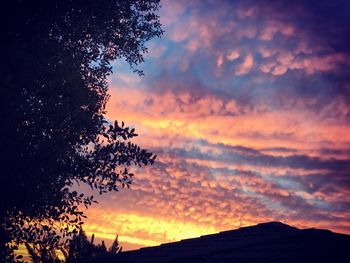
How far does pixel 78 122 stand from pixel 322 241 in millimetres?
6442

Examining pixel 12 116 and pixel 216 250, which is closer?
pixel 216 250

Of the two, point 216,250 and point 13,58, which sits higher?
point 13,58

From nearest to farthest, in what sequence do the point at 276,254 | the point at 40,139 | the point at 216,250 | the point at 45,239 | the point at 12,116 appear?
the point at 276,254 → the point at 216,250 → the point at 12,116 → the point at 40,139 → the point at 45,239

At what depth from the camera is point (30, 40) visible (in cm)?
1034

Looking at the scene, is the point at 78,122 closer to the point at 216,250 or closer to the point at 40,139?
the point at 40,139

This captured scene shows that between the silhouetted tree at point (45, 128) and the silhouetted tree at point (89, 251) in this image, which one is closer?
the silhouetted tree at point (45, 128)

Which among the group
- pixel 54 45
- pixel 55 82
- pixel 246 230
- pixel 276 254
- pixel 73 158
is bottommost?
pixel 276 254

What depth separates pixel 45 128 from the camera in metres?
10.1

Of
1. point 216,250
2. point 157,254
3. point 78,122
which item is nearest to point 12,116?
point 78,122

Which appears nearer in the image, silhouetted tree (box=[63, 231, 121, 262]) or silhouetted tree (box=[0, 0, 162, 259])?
silhouetted tree (box=[0, 0, 162, 259])

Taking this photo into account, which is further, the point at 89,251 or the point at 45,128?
the point at 89,251

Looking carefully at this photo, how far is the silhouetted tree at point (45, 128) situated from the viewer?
934 centimetres

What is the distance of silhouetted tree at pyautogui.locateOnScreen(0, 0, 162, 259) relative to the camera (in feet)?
30.6

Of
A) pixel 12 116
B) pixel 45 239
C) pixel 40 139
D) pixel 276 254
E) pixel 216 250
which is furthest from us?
pixel 45 239
